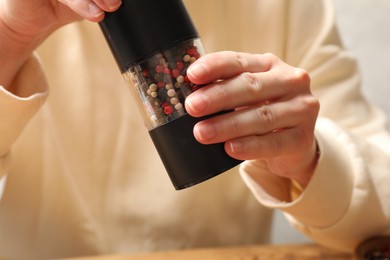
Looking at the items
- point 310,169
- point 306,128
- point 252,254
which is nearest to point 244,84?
point 306,128

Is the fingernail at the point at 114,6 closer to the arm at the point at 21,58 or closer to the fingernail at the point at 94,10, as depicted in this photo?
the fingernail at the point at 94,10

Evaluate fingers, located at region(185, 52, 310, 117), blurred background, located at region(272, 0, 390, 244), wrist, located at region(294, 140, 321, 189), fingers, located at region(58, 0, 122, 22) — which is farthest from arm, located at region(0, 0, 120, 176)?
blurred background, located at region(272, 0, 390, 244)

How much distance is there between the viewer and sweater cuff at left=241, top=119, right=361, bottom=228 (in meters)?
0.84

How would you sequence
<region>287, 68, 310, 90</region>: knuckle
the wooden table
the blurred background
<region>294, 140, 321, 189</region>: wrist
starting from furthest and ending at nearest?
the blurred background → the wooden table → <region>294, 140, 321, 189</region>: wrist → <region>287, 68, 310, 90</region>: knuckle

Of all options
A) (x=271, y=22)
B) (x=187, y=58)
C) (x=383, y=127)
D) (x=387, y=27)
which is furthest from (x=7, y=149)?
(x=387, y=27)

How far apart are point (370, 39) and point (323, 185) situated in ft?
1.96

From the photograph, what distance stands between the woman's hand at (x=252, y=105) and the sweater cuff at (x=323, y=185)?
0.11 meters

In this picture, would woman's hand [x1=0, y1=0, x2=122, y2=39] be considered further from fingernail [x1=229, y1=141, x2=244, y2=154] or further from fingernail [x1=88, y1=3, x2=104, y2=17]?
fingernail [x1=229, y1=141, x2=244, y2=154]

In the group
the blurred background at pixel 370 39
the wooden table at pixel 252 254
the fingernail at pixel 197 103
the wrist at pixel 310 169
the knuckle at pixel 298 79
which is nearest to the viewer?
the fingernail at pixel 197 103

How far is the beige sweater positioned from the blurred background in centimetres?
30

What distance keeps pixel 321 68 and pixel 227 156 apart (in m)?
0.48

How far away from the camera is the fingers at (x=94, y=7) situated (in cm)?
56

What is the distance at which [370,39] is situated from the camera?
4.37ft

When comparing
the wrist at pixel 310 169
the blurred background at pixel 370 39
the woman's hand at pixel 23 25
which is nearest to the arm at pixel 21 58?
the woman's hand at pixel 23 25
